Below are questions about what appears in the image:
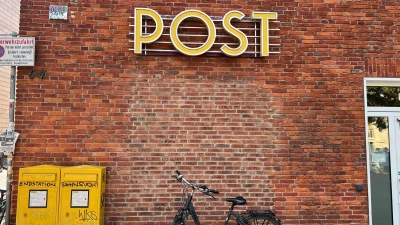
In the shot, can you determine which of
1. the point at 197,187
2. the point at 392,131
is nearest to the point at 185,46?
the point at 197,187

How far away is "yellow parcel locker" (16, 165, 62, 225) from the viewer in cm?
452

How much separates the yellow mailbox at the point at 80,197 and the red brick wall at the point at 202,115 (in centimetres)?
55

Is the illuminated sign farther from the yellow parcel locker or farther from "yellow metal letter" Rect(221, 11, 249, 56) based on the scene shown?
the yellow parcel locker

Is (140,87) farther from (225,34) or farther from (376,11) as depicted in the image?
(376,11)

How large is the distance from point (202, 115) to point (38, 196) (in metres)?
2.56

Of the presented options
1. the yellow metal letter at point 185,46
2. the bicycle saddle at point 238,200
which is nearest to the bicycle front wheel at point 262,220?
the bicycle saddle at point 238,200

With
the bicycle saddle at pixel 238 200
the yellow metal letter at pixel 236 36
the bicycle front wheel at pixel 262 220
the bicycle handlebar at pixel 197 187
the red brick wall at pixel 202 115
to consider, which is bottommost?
the bicycle front wheel at pixel 262 220

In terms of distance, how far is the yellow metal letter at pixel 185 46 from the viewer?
525 centimetres

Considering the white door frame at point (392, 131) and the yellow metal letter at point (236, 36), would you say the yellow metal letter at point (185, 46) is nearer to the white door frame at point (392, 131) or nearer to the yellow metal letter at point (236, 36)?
the yellow metal letter at point (236, 36)

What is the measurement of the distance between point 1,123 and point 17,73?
24.4ft

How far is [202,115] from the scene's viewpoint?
536 centimetres

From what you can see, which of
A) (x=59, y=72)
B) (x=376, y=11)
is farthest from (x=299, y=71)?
(x=59, y=72)

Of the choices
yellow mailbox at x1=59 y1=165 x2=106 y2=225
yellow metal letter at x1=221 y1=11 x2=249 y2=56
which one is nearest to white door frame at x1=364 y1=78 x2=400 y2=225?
yellow metal letter at x1=221 y1=11 x2=249 y2=56

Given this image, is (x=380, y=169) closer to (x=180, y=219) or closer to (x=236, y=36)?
(x=236, y=36)
